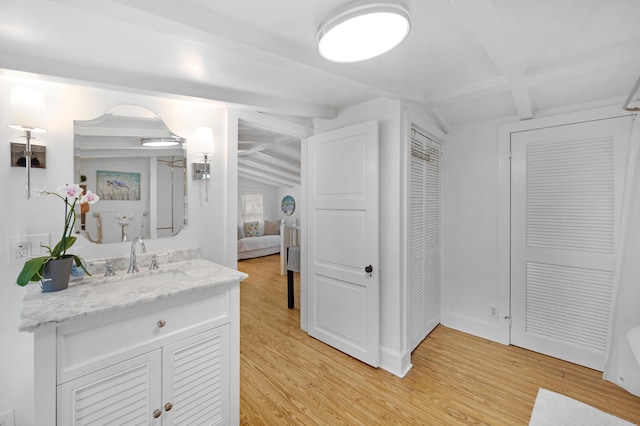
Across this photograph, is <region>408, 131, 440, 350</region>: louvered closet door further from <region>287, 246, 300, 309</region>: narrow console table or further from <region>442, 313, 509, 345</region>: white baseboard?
<region>287, 246, 300, 309</region>: narrow console table

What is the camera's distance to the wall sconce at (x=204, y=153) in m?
2.00

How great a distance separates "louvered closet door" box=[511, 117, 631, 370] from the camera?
2201 mm

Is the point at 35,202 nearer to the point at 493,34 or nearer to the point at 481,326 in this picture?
the point at 493,34

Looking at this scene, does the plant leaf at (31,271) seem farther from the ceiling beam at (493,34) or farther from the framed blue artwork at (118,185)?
the ceiling beam at (493,34)

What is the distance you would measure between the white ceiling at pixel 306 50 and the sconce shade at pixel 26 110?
114mm

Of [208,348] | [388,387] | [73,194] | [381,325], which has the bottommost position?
[388,387]

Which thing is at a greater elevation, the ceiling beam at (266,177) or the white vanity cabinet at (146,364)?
the ceiling beam at (266,177)

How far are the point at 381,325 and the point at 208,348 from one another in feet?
4.63

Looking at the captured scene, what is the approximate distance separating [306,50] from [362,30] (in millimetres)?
392

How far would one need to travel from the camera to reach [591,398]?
191cm

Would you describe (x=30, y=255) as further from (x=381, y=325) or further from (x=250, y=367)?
(x=381, y=325)

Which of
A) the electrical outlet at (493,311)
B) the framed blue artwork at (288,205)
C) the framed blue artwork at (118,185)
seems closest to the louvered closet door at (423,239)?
the electrical outlet at (493,311)

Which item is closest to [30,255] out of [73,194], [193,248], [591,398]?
[73,194]

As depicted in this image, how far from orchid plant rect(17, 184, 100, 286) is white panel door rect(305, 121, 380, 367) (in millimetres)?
1700
